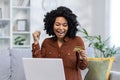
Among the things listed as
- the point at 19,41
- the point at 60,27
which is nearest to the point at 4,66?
the point at 60,27

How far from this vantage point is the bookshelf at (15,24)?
4396 millimetres

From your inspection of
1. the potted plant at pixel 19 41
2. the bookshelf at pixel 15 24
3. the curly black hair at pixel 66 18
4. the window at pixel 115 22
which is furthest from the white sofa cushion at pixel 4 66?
the window at pixel 115 22

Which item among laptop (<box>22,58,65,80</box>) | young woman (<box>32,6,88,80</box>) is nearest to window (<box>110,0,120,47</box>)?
young woman (<box>32,6,88,80</box>)

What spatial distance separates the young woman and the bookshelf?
7.84 ft

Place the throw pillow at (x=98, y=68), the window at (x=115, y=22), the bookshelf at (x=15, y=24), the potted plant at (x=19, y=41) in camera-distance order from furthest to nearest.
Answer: the potted plant at (x=19, y=41), the bookshelf at (x=15, y=24), the window at (x=115, y=22), the throw pillow at (x=98, y=68)

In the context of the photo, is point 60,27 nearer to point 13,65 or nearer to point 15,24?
point 13,65

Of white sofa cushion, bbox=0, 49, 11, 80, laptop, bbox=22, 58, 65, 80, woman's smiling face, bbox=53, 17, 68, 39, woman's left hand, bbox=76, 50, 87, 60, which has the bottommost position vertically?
white sofa cushion, bbox=0, 49, 11, 80

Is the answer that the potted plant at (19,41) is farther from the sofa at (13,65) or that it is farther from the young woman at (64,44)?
the young woman at (64,44)

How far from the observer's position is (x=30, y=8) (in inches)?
175

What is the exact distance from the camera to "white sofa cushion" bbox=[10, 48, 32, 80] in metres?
2.88

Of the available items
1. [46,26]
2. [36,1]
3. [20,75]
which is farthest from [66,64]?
[36,1]

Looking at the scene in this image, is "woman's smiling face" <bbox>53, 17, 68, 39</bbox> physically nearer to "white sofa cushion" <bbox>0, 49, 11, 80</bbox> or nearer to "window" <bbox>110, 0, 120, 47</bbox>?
"white sofa cushion" <bbox>0, 49, 11, 80</bbox>

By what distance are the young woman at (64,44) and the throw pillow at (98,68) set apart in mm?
689

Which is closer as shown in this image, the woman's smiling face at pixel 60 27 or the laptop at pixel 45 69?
the laptop at pixel 45 69
